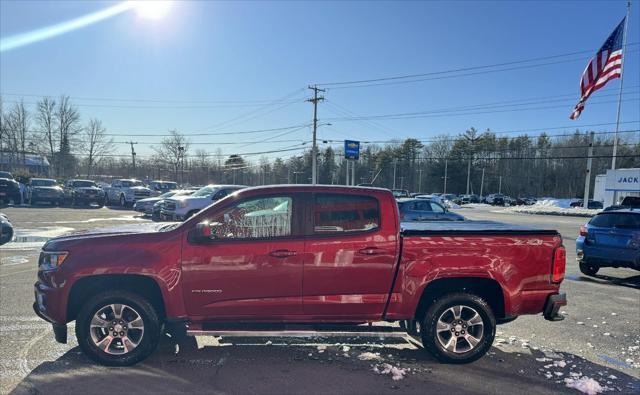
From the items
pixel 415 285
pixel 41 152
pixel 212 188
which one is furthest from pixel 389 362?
pixel 41 152

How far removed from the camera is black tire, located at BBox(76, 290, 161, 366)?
402cm

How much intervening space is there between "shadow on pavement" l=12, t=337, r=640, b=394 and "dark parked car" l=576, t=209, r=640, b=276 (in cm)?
514

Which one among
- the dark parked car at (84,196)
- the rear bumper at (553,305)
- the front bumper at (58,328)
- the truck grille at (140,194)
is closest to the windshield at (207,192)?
the front bumper at (58,328)

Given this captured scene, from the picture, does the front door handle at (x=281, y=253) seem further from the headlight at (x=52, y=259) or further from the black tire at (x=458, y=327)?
the headlight at (x=52, y=259)

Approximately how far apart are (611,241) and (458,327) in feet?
20.8

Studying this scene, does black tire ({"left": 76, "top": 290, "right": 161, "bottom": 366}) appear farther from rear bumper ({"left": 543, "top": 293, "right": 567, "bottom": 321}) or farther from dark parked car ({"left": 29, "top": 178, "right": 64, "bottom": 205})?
dark parked car ({"left": 29, "top": 178, "right": 64, "bottom": 205})

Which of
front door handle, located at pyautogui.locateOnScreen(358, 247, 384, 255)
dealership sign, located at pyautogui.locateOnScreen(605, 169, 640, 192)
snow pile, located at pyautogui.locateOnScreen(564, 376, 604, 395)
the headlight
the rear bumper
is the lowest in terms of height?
snow pile, located at pyautogui.locateOnScreen(564, 376, 604, 395)

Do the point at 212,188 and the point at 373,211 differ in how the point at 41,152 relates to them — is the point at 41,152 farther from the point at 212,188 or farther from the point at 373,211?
the point at 373,211

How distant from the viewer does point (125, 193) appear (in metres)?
27.2

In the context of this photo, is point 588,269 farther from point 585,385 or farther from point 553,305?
point 585,385

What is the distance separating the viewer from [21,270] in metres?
8.16

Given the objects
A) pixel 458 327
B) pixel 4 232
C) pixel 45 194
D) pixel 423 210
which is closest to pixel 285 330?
pixel 458 327

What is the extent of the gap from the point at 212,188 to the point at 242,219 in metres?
12.6

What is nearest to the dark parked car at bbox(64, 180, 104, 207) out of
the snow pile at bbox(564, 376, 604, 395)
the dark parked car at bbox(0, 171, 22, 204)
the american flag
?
the dark parked car at bbox(0, 171, 22, 204)
